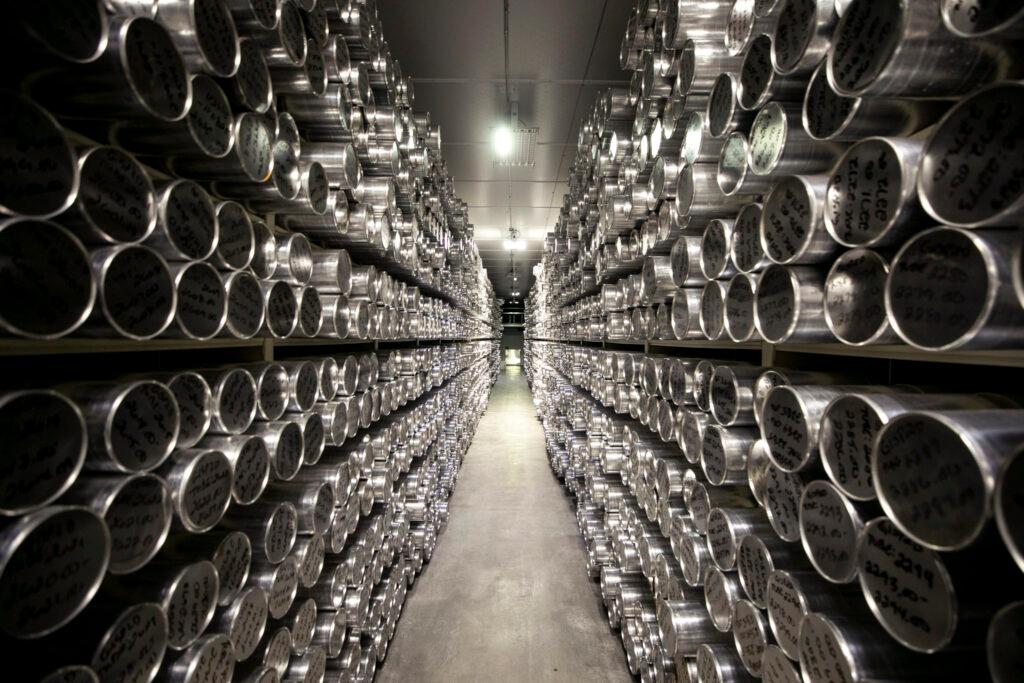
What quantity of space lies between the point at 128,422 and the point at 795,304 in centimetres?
137

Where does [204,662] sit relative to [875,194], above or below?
below

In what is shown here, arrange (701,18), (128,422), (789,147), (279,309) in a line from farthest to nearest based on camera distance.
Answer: (701,18)
(279,309)
(789,147)
(128,422)

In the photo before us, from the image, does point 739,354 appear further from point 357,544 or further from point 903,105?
point 357,544

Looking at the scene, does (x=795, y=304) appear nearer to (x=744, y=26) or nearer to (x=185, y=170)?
(x=744, y=26)

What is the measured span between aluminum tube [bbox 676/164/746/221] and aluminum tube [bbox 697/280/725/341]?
28 cm

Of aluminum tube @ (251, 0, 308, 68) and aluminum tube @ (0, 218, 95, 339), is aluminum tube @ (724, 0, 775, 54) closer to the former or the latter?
aluminum tube @ (251, 0, 308, 68)

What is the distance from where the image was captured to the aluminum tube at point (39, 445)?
2.26ft

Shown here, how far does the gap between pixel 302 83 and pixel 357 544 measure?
1955 mm

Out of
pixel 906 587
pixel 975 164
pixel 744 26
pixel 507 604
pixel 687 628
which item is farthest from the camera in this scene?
pixel 507 604

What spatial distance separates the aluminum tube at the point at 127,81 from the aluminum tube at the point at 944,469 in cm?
137

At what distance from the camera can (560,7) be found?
3.22 metres

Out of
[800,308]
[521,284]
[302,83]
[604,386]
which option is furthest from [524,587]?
[521,284]

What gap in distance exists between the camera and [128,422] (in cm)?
93

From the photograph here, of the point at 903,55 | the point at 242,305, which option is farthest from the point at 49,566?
the point at 903,55
